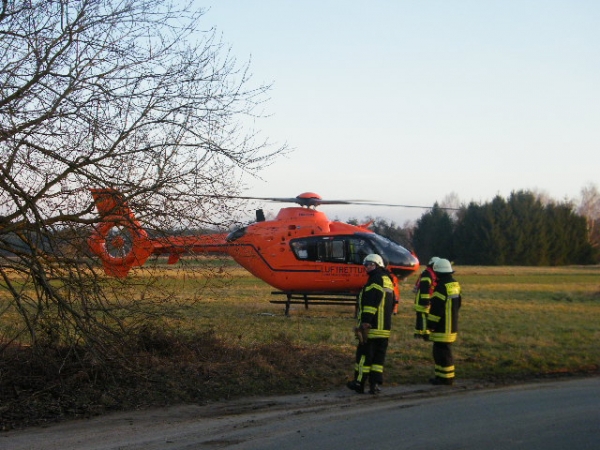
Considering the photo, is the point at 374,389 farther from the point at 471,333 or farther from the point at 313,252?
the point at 313,252

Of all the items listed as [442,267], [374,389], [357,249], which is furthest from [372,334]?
[357,249]

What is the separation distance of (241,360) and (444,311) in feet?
11.1

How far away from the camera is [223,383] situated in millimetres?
10172

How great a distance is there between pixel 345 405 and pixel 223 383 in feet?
6.54

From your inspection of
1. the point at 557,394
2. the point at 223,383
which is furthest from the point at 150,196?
the point at 557,394

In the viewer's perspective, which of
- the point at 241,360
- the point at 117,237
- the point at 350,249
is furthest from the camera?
the point at 350,249

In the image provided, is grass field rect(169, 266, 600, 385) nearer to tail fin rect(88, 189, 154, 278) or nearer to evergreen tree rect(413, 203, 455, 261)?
tail fin rect(88, 189, 154, 278)

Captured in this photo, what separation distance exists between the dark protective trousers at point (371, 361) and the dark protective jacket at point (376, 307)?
0.13m

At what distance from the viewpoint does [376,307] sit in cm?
995

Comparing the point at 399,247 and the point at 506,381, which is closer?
the point at 506,381

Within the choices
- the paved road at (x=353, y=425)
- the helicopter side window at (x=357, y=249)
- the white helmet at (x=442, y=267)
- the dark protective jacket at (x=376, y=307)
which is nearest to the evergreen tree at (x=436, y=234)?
the helicopter side window at (x=357, y=249)

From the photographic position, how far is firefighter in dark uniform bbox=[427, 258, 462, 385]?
10.6 metres

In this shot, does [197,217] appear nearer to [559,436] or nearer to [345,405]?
[345,405]

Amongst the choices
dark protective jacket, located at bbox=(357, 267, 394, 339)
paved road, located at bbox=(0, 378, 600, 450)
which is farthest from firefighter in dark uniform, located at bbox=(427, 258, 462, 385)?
dark protective jacket, located at bbox=(357, 267, 394, 339)
